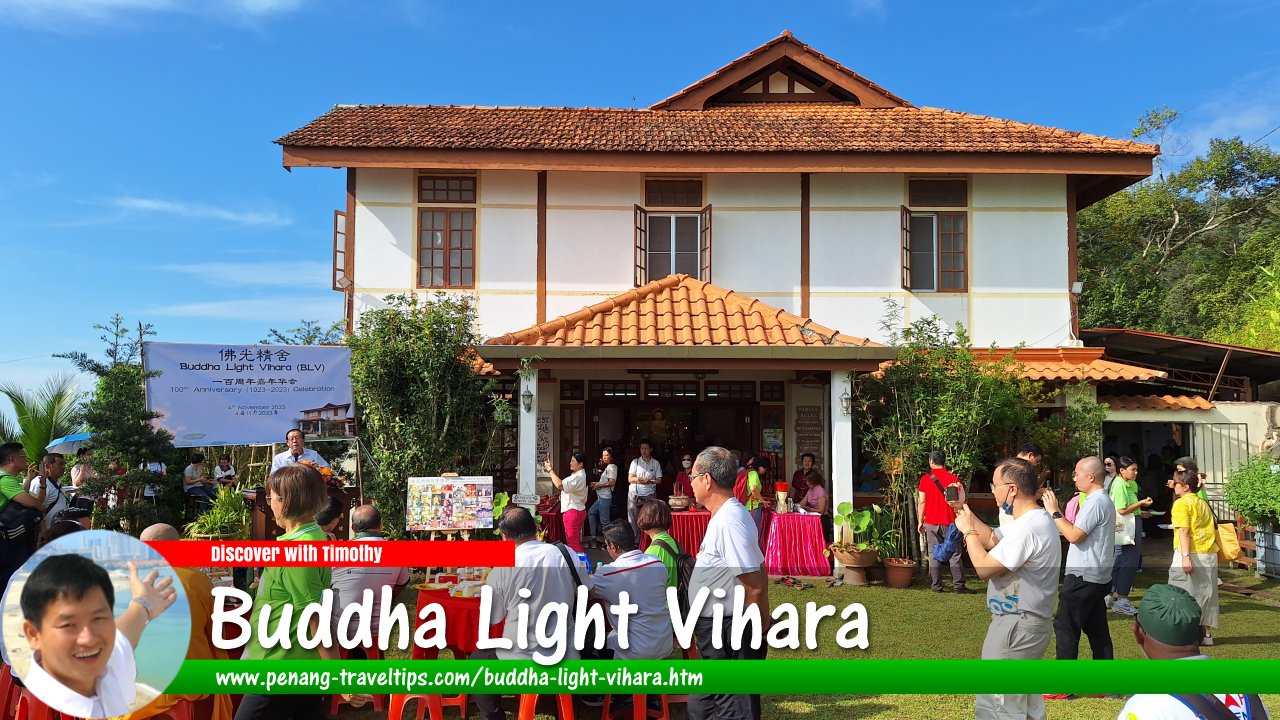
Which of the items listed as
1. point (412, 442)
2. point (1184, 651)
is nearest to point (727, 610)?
point (1184, 651)

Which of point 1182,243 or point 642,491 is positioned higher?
point 1182,243

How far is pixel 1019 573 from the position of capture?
154 inches

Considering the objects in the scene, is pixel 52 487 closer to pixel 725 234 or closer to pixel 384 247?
pixel 384 247

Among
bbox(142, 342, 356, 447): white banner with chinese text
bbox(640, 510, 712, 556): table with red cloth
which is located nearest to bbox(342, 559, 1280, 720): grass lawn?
bbox(640, 510, 712, 556): table with red cloth

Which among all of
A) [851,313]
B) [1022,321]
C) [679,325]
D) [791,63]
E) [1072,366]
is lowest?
[1072,366]

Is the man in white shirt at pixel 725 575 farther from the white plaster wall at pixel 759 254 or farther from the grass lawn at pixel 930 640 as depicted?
the white plaster wall at pixel 759 254

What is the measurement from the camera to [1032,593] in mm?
3871

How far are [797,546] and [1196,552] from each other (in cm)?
387

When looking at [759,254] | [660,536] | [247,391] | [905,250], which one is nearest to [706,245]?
[759,254]

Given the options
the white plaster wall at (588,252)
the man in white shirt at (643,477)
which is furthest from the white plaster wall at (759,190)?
the man in white shirt at (643,477)

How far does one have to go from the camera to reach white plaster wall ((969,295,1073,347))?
1227 centimetres

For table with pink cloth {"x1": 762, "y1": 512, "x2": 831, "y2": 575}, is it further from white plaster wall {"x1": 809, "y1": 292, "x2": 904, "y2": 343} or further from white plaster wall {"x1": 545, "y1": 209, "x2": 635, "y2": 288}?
white plaster wall {"x1": 545, "y1": 209, "x2": 635, "y2": 288}

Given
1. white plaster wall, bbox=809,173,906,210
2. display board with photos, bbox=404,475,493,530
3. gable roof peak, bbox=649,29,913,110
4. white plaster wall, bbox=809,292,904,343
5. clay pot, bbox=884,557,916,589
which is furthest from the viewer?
Answer: gable roof peak, bbox=649,29,913,110

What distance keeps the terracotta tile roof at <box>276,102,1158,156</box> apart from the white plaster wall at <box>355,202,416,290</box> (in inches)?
43.0
